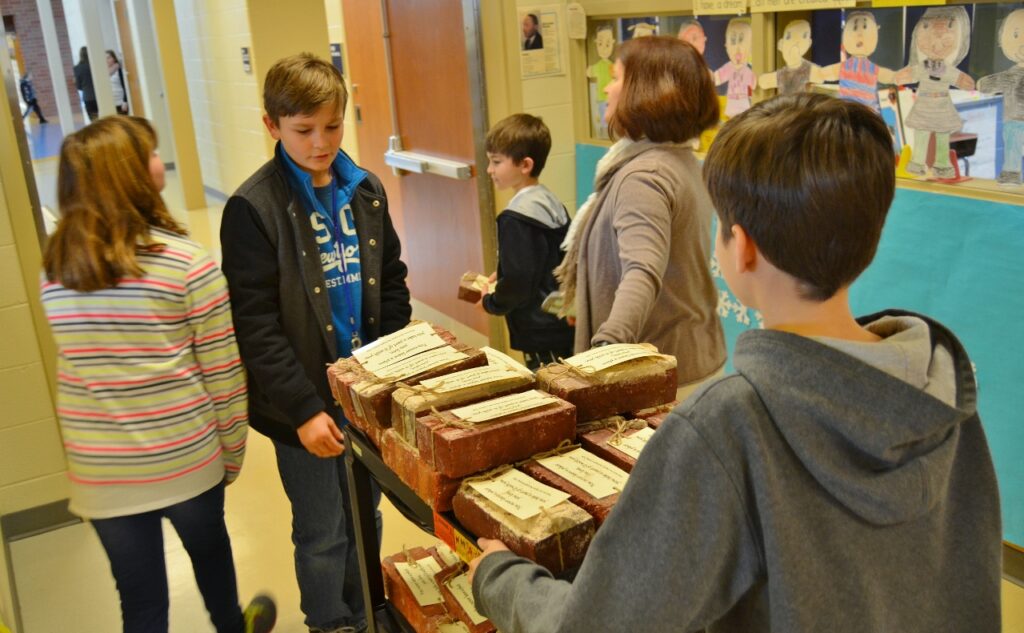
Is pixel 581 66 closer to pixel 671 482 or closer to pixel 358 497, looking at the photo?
pixel 358 497

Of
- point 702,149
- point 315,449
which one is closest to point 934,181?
point 702,149

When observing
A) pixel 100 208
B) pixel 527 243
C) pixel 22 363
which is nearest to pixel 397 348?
pixel 100 208

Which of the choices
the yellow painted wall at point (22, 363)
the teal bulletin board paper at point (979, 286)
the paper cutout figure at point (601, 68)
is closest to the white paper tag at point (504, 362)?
the teal bulletin board paper at point (979, 286)

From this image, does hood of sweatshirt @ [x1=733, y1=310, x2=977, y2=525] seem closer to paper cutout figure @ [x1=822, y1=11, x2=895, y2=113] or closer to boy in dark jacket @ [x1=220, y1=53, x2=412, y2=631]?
boy in dark jacket @ [x1=220, y1=53, x2=412, y2=631]

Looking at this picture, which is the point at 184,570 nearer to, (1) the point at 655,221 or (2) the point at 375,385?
(2) the point at 375,385

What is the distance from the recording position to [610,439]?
55.2 inches

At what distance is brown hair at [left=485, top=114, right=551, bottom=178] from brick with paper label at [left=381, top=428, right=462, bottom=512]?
159 centimetres

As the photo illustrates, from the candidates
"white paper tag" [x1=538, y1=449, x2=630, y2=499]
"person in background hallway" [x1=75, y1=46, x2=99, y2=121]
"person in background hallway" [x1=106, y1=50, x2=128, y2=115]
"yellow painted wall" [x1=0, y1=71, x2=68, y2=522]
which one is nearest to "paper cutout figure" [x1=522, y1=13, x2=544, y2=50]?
"yellow painted wall" [x1=0, y1=71, x2=68, y2=522]

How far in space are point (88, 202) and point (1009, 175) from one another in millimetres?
2262

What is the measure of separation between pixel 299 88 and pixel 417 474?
3.21 ft

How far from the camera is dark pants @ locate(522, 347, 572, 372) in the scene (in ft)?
9.41

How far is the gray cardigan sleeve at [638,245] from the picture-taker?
Answer: 183 centimetres

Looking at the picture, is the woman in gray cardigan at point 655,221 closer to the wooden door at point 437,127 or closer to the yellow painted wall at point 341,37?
the wooden door at point 437,127

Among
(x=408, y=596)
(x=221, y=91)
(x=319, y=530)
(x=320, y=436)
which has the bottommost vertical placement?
(x=319, y=530)
